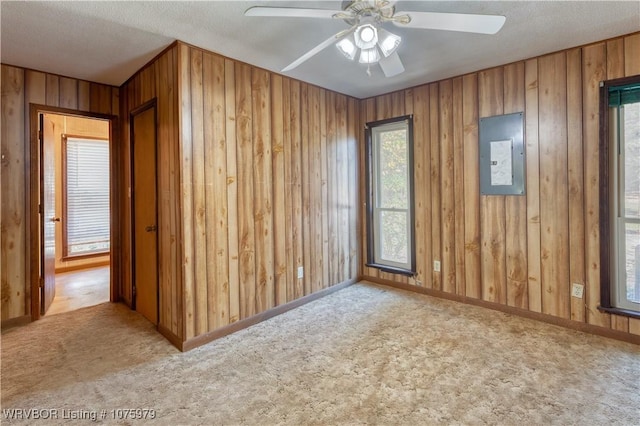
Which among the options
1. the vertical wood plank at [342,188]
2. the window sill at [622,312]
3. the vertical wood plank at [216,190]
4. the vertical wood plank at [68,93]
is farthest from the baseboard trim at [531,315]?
the vertical wood plank at [68,93]

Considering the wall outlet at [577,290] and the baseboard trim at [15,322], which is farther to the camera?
the baseboard trim at [15,322]

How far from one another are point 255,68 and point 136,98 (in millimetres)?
1275

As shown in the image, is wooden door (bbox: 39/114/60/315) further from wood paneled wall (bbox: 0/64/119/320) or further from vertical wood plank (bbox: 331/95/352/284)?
vertical wood plank (bbox: 331/95/352/284)

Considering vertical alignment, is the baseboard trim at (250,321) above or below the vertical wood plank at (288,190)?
below

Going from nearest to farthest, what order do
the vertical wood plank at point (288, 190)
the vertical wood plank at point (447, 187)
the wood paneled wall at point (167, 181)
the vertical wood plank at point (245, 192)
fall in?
the wood paneled wall at point (167, 181)
the vertical wood plank at point (245, 192)
the vertical wood plank at point (288, 190)
the vertical wood plank at point (447, 187)

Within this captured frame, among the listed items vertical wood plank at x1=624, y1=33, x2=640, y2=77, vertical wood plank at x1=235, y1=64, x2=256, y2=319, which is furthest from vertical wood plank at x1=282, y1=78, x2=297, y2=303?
vertical wood plank at x1=624, y1=33, x2=640, y2=77

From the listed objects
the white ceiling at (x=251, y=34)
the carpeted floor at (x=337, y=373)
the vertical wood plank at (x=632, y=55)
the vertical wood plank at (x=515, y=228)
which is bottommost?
the carpeted floor at (x=337, y=373)

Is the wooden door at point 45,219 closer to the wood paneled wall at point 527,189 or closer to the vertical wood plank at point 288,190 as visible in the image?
the vertical wood plank at point 288,190

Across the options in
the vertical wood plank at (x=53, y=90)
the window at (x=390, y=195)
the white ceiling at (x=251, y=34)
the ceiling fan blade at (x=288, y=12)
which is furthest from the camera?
the window at (x=390, y=195)

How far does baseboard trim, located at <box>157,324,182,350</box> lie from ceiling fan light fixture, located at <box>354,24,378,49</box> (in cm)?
256

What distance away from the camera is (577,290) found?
9.32 ft

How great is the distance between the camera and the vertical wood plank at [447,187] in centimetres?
356

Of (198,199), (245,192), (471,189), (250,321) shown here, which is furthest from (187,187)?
(471,189)

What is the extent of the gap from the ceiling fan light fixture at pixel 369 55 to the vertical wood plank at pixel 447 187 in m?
1.69
